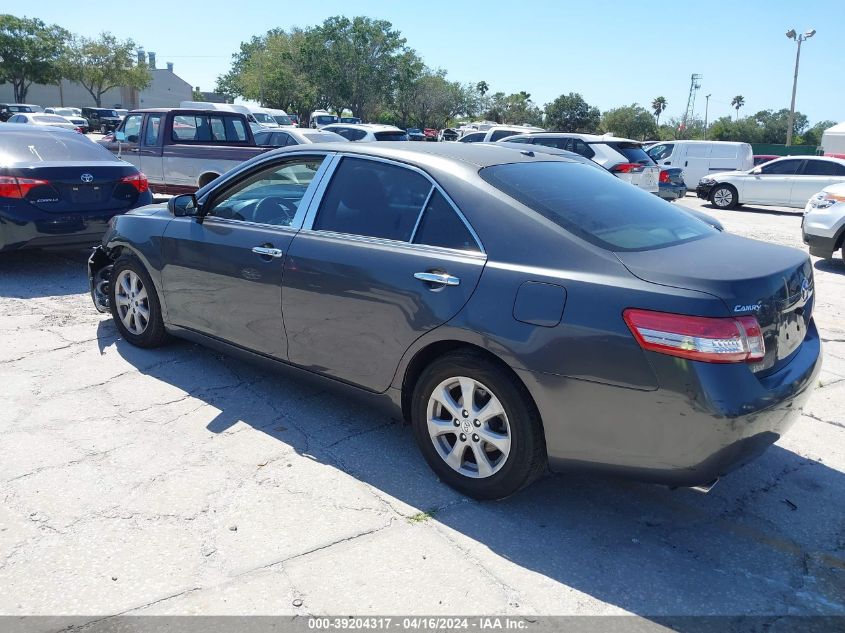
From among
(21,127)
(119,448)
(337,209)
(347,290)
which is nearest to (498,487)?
(347,290)

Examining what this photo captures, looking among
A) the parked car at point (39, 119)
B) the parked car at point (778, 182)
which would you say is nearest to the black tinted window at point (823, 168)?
the parked car at point (778, 182)

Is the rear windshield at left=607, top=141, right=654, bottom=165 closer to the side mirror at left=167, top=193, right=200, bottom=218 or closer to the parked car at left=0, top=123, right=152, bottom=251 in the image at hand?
the parked car at left=0, top=123, right=152, bottom=251

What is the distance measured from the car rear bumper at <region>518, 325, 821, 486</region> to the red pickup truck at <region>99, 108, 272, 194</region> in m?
9.63

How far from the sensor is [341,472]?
3580 mm

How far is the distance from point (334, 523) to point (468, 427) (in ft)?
2.44

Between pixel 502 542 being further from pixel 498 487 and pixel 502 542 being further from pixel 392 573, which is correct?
pixel 392 573

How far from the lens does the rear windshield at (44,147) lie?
7.35 metres

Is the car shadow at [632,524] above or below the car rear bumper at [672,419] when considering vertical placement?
below

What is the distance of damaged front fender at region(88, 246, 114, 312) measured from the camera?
18.1 ft

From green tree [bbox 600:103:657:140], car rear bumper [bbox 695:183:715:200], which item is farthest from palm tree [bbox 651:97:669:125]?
car rear bumper [bbox 695:183:715:200]

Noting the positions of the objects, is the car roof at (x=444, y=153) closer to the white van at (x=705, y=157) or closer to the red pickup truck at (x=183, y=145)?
the red pickup truck at (x=183, y=145)

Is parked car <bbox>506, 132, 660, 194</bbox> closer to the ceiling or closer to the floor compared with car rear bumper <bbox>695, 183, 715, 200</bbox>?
closer to the ceiling

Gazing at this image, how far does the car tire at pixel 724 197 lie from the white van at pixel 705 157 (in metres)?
3.02

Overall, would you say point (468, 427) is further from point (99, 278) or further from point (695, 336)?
point (99, 278)
